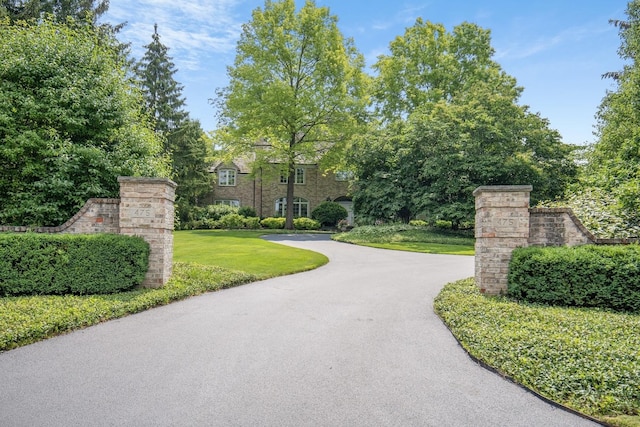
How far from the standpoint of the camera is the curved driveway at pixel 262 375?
3264 millimetres

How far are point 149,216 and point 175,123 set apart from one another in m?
27.1

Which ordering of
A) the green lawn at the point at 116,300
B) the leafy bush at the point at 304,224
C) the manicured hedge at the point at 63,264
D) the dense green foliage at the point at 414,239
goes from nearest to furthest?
the green lawn at the point at 116,300, the manicured hedge at the point at 63,264, the dense green foliage at the point at 414,239, the leafy bush at the point at 304,224

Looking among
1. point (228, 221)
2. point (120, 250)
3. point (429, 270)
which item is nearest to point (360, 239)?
point (429, 270)

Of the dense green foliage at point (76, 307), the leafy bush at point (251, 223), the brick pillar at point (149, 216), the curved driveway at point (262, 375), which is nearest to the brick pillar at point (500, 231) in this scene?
the curved driveway at point (262, 375)

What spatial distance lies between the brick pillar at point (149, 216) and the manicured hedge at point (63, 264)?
18.2 inches

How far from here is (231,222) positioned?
30.0 metres

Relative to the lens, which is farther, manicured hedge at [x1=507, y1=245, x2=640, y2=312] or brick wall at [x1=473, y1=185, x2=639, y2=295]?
brick wall at [x1=473, y1=185, x2=639, y2=295]

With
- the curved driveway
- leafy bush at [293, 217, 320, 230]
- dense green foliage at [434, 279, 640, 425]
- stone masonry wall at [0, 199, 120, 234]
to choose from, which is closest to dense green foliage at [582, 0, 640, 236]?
dense green foliage at [434, 279, 640, 425]

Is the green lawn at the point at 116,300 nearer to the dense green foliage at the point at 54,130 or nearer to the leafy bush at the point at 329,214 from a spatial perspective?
the dense green foliage at the point at 54,130

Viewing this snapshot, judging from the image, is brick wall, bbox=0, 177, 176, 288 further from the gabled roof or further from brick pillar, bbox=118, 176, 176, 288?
the gabled roof

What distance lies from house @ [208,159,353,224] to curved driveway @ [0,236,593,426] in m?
29.1

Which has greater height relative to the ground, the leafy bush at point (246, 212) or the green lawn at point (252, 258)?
the leafy bush at point (246, 212)

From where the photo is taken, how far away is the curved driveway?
3264mm

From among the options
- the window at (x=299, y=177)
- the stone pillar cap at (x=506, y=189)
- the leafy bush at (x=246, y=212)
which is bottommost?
the leafy bush at (x=246, y=212)
